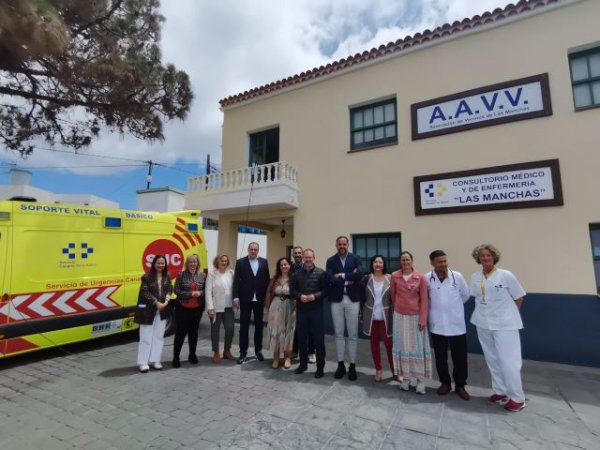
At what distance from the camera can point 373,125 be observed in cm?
749

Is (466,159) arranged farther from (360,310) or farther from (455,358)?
(455,358)

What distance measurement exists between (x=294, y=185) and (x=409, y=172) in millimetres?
2706

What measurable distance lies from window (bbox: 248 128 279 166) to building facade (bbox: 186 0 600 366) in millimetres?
551

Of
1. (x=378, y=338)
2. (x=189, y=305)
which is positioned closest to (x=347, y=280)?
(x=378, y=338)

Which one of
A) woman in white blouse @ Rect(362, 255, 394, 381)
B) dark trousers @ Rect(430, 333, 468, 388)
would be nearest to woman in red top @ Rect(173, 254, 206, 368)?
woman in white blouse @ Rect(362, 255, 394, 381)

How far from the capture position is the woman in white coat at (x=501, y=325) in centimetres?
356

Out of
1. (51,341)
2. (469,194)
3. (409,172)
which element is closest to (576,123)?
(469,194)

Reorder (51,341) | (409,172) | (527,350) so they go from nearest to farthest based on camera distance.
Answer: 1. (51,341)
2. (527,350)
3. (409,172)

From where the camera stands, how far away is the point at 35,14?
3748mm

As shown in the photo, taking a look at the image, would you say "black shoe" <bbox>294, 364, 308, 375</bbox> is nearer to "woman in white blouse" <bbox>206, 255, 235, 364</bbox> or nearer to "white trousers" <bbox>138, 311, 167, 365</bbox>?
"woman in white blouse" <bbox>206, 255, 235, 364</bbox>

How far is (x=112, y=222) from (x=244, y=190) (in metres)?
3.03

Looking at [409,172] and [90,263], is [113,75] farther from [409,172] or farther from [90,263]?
[409,172]

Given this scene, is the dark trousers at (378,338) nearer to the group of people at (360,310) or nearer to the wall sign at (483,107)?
the group of people at (360,310)

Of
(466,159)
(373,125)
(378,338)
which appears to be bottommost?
(378,338)
